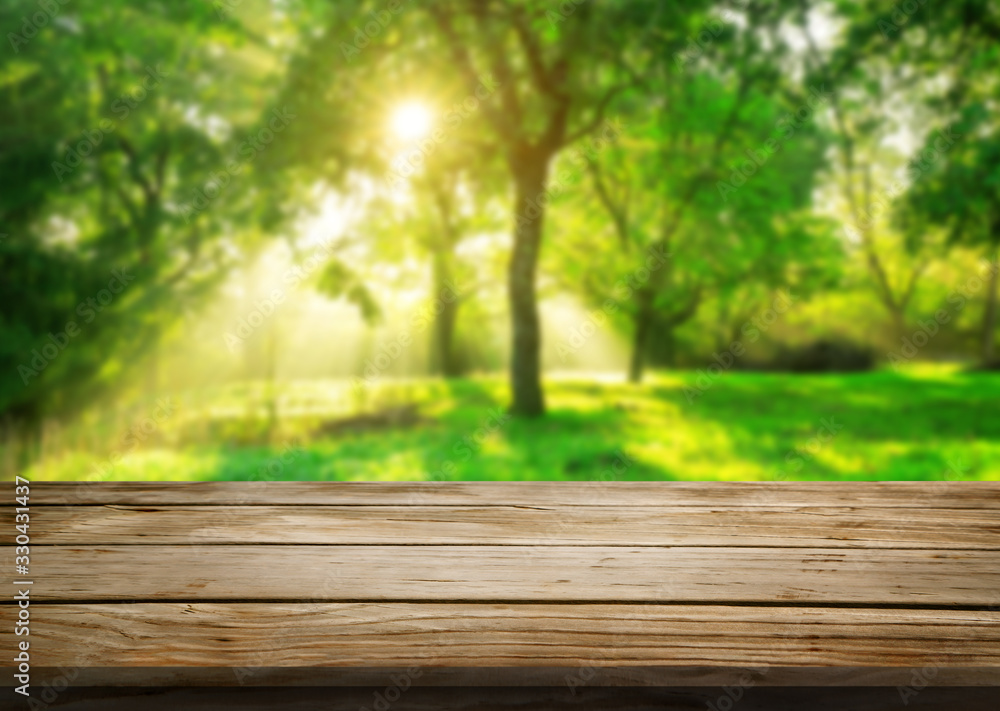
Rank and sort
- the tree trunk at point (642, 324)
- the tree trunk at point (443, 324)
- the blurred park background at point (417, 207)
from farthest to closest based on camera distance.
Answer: the tree trunk at point (642, 324), the tree trunk at point (443, 324), the blurred park background at point (417, 207)

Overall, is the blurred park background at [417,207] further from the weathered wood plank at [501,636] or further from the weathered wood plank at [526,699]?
the weathered wood plank at [526,699]

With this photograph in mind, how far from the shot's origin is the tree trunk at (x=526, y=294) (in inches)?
182

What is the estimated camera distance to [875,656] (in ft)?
3.02

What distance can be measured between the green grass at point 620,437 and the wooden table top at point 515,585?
2.48 meters

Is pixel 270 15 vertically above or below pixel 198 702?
above

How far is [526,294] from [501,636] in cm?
378

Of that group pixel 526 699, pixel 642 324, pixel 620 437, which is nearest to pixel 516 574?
pixel 526 699

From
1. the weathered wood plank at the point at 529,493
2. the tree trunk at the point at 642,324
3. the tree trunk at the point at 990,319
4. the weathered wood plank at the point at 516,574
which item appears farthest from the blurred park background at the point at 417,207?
the weathered wood plank at the point at 516,574

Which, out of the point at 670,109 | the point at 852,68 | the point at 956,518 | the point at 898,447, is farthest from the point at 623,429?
the point at 956,518

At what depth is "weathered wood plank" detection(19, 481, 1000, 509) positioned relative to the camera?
1609 mm

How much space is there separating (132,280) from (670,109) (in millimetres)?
3886

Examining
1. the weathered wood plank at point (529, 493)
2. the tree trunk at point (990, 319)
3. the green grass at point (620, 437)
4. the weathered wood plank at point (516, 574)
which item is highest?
the tree trunk at point (990, 319)

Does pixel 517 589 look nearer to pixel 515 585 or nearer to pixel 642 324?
pixel 515 585

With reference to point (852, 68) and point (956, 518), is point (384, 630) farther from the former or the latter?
point (852, 68)
